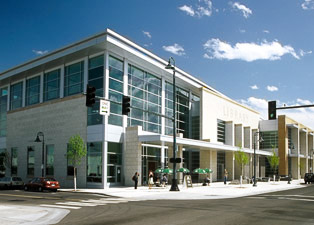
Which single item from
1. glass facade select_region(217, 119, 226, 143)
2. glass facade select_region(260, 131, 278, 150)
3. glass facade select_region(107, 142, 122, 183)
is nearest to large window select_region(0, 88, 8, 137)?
glass facade select_region(107, 142, 122, 183)

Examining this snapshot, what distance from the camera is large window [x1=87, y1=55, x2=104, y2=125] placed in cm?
3670

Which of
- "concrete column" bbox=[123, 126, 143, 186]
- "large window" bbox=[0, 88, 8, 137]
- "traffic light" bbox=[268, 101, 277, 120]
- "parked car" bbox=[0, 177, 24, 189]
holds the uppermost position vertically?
"large window" bbox=[0, 88, 8, 137]

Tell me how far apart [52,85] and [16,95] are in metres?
8.86

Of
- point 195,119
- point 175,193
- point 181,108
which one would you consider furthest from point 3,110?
point 175,193

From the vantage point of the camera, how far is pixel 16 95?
48.9 meters

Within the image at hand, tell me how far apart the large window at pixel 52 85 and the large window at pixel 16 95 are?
20.2ft

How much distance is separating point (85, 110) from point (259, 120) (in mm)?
44300

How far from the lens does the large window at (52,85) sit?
4228 cm

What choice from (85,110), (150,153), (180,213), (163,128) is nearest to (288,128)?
(163,128)

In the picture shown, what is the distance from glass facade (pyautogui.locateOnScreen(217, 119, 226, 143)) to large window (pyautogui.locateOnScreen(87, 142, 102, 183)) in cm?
2568

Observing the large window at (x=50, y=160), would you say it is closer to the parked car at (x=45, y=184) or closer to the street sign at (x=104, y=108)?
the parked car at (x=45, y=184)

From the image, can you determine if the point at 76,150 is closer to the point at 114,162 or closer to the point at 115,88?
the point at 114,162

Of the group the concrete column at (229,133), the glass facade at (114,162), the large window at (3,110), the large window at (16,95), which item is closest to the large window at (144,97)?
the glass facade at (114,162)

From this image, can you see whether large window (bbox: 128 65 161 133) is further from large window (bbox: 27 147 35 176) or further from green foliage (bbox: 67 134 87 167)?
large window (bbox: 27 147 35 176)
